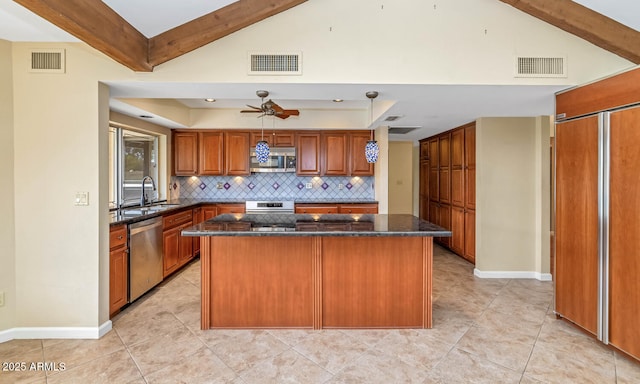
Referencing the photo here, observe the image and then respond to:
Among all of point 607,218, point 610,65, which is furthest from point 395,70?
point 607,218

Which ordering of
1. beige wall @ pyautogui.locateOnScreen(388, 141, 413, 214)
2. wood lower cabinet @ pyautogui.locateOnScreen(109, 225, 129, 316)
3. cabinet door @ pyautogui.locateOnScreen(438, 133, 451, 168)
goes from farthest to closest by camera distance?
beige wall @ pyautogui.locateOnScreen(388, 141, 413, 214) → cabinet door @ pyautogui.locateOnScreen(438, 133, 451, 168) → wood lower cabinet @ pyautogui.locateOnScreen(109, 225, 129, 316)

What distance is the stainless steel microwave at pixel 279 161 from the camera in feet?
18.1

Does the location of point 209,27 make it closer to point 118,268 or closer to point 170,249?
point 118,268

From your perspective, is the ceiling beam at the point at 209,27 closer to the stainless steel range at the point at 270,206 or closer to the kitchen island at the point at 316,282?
the kitchen island at the point at 316,282

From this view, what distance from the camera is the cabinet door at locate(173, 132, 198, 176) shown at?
553 centimetres

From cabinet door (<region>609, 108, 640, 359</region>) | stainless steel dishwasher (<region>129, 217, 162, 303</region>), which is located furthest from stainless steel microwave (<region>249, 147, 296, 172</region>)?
cabinet door (<region>609, 108, 640, 359</region>)

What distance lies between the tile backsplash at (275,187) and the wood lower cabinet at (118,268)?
2.70 meters

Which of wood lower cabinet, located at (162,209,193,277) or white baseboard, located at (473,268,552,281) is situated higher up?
wood lower cabinet, located at (162,209,193,277)

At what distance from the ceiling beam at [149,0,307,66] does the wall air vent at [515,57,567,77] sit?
204 centimetres

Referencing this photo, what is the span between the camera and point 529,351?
8.10ft

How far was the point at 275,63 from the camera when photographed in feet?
8.96

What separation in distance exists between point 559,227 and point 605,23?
1.77 meters

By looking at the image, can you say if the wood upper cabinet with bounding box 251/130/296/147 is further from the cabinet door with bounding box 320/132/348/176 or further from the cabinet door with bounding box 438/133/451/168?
the cabinet door with bounding box 438/133/451/168

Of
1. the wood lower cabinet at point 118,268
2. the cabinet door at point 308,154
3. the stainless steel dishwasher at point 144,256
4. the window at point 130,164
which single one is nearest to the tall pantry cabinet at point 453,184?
the cabinet door at point 308,154
